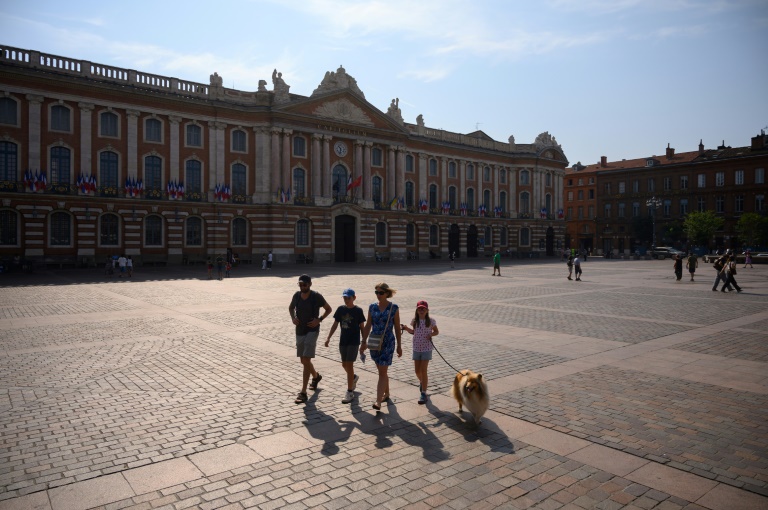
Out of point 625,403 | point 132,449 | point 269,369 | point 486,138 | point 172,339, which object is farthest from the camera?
point 486,138

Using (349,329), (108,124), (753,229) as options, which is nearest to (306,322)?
(349,329)

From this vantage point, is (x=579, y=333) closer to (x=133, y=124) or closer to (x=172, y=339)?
(x=172, y=339)

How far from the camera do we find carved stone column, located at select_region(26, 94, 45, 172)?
36312mm

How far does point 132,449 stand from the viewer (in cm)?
606

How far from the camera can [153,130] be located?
41.7 metres

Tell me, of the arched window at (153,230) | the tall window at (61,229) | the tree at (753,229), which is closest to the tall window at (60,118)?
the tall window at (61,229)

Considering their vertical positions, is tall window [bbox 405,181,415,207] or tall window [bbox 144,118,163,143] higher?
tall window [bbox 144,118,163,143]

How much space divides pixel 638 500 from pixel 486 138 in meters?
66.5

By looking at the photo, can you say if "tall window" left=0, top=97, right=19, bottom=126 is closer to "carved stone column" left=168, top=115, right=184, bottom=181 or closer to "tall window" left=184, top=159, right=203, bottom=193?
"carved stone column" left=168, top=115, right=184, bottom=181

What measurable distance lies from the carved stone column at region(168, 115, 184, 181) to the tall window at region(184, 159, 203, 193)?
90 centimetres

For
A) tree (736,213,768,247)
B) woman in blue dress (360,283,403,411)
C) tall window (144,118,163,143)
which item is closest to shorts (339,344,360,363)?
woman in blue dress (360,283,403,411)

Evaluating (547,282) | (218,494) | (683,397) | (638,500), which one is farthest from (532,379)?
(547,282)

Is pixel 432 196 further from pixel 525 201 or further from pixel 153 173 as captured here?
pixel 153 173

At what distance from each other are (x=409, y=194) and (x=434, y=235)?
5.92m
